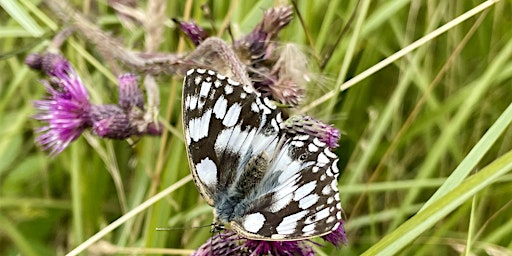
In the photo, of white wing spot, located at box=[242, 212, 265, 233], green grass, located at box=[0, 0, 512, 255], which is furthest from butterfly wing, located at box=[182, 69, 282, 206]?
green grass, located at box=[0, 0, 512, 255]

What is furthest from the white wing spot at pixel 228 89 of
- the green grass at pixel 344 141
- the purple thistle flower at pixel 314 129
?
the green grass at pixel 344 141

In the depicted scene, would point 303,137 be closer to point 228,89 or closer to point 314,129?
point 314,129

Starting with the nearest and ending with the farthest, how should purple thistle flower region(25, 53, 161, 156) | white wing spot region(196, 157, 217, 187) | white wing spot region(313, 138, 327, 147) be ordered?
1. white wing spot region(313, 138, 327, 147)
2. white wing spot region(196, 157, 217, 187)
3. purple thistle flower region(25, 53, 161, 156)

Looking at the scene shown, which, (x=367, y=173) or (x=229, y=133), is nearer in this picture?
(x=229, y=133)

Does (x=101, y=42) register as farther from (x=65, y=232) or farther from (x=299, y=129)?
(x=65, y=232)

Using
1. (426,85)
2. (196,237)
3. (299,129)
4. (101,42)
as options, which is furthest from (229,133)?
(426,85)

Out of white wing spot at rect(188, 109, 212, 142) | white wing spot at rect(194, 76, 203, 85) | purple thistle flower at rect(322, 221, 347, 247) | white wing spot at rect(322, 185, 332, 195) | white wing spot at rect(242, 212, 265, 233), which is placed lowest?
purple thistle flower at rect(322, 221, 347, 247)

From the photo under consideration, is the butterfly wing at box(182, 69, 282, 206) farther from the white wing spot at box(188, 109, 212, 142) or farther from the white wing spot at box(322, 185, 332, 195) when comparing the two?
the white wing spot at box(322, 185, 332, 195)
